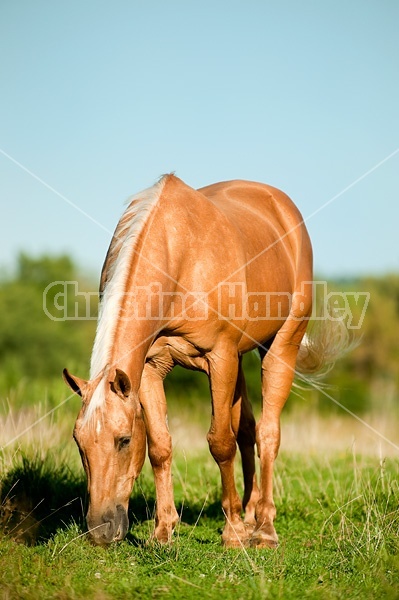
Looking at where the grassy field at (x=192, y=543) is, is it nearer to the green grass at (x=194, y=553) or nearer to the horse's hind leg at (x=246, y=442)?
the green grass at (x=194, y=553)

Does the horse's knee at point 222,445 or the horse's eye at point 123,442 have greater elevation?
the horse's eye at point 123,442

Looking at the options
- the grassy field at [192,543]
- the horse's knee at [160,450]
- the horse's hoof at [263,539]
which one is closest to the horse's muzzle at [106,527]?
the grassy field at [192,543]

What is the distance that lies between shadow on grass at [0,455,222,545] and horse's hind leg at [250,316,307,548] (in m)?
0.48

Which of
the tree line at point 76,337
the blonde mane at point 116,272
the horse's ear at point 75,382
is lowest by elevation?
the tree line at point 76,337

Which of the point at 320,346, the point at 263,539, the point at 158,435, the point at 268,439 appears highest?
the point at 320,346

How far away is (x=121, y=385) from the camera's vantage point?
12.2 ft

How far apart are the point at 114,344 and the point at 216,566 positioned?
4.58ft

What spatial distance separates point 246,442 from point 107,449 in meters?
2.52

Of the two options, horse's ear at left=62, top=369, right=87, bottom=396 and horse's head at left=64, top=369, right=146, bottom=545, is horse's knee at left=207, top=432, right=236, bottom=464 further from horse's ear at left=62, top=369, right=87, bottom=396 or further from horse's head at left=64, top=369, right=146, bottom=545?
horse's ear at left=62, top=369, right=87, bottom=396

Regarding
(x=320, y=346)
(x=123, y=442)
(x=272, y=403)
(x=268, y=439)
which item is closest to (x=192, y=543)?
(x=268, y=439)

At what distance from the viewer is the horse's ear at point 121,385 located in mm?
3656

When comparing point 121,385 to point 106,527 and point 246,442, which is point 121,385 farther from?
point 246,442

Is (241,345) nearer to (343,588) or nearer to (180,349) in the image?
(180,349)

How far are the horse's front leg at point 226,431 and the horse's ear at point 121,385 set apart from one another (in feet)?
3.57
